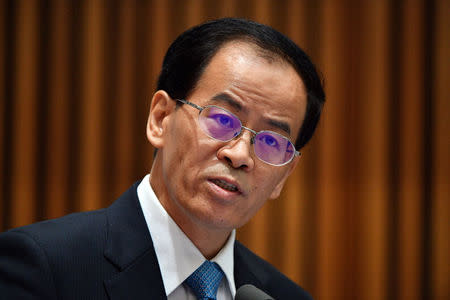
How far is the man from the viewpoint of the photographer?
1184 millimetres

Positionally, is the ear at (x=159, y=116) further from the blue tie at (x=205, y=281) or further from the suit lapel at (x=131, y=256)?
the blue tie at (x=205, y=281)

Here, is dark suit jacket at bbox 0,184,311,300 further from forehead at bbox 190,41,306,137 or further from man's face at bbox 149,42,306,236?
forehead at bbox 190,41,306,137

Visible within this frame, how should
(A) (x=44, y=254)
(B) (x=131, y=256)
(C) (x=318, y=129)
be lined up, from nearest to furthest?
(A) (x=44, y=254), (B) (x=131, y=256), (C) (x=318, y=129)

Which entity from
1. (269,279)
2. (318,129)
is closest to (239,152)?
(269,279)

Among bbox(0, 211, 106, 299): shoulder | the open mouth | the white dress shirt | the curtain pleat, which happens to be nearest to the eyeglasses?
the open mouth

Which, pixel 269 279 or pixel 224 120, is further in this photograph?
pixel 269 279

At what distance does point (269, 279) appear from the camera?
1.65 meters

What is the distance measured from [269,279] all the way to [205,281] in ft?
1.25

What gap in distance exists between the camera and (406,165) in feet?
8.70

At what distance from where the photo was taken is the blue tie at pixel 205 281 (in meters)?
1.31

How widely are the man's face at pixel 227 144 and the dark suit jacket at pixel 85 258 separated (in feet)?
0.45

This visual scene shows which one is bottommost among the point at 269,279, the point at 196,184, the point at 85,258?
the point at 269,279

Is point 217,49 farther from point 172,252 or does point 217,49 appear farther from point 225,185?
point 172,252

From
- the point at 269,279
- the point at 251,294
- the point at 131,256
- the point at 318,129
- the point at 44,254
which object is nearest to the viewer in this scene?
the point at 251,294
